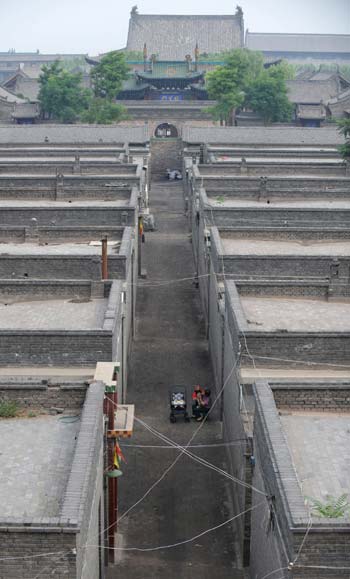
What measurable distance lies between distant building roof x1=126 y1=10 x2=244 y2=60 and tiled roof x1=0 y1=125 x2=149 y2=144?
37.8 meters

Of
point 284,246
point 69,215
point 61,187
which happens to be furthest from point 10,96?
point 284,246

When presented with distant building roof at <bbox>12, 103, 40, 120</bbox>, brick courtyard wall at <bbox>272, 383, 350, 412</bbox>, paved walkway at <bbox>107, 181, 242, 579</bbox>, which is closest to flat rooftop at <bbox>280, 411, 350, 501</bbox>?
Result: brick courtyard wall at <bbox>272, 383, 350, 412</bbox>

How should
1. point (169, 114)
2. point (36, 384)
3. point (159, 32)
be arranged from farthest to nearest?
point (159, 32), point (169, 114), point (36, 384)

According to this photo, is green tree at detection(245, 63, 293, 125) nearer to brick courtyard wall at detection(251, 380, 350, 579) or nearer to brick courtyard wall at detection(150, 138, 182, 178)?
brick courtyard wall at detection(150, 138, 182, 178)

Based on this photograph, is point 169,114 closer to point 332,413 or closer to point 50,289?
point 50,289

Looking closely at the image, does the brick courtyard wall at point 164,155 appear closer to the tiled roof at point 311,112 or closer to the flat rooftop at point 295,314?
the tiled roof at point 311,112

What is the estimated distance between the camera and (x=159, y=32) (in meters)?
104

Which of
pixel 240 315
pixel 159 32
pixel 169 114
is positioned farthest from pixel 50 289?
pixel 159 32

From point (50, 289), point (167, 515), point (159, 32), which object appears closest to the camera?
point (167, 515)

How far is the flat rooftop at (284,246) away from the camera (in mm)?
30786

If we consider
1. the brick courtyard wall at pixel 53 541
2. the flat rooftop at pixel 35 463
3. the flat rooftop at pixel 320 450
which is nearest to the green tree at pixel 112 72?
the flat rooftop at pixel 35 463

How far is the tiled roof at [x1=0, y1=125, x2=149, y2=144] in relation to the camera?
65875 mm

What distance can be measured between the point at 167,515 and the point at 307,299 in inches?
310

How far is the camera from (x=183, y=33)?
10362cm
